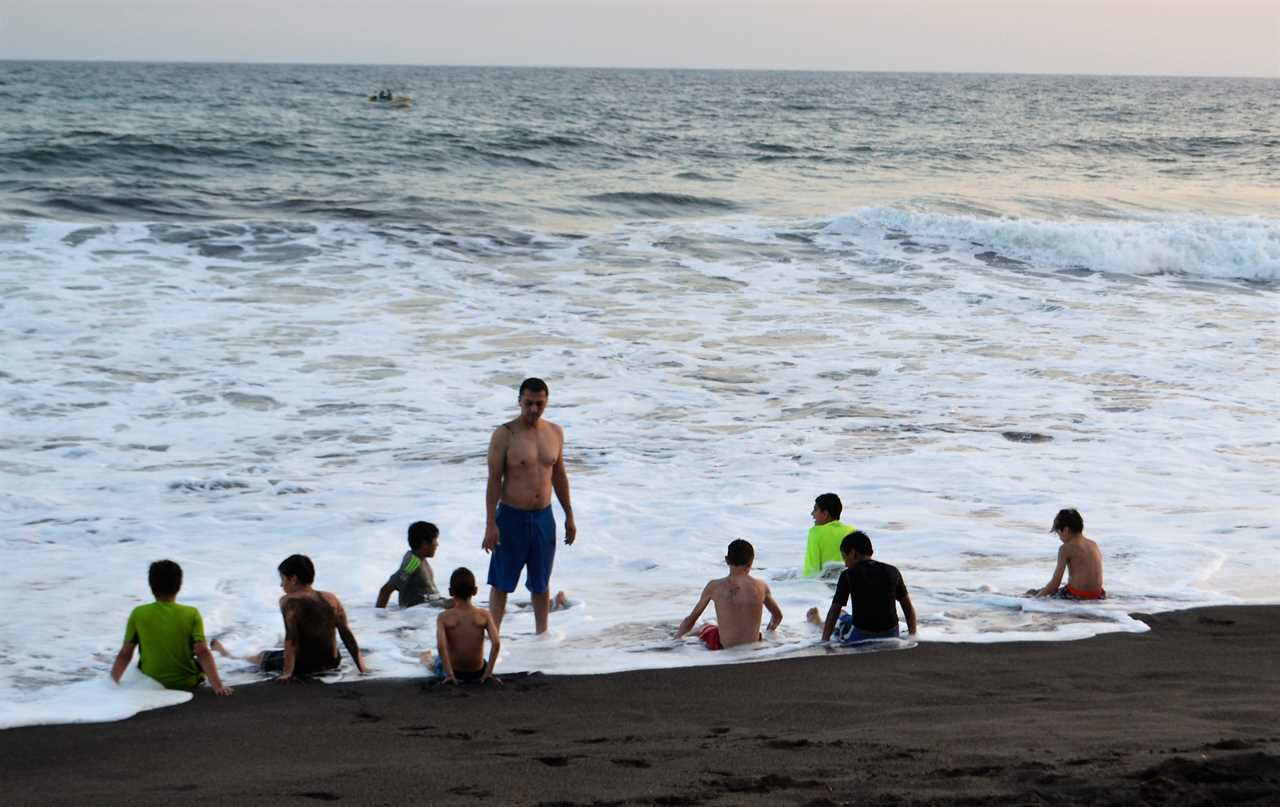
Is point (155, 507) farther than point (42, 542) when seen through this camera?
Yes

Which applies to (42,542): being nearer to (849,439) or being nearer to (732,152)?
(849,439)

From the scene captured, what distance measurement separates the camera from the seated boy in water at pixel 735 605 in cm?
674

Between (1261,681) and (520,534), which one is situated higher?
(520,534)

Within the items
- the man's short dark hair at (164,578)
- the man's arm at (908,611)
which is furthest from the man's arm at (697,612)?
the man's short dark hair at (164,578)

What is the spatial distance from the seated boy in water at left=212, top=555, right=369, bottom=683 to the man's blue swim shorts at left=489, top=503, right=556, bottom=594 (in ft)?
3.26

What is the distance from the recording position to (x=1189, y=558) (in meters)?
8.20

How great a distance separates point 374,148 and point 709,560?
28263 mm

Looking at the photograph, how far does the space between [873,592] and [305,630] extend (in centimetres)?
283

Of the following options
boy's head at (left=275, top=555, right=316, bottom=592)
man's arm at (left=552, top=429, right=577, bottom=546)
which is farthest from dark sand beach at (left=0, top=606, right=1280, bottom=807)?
man's arm at (left=552, top=429, right=577, bottom=546)

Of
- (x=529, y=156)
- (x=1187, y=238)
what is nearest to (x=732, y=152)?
(x=529, y=156)

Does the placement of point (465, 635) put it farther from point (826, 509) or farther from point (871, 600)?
point (826, 509)

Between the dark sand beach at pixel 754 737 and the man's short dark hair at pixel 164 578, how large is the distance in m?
0.55

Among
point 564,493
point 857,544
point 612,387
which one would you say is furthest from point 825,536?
point 612,387

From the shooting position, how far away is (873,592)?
21.9 ft
